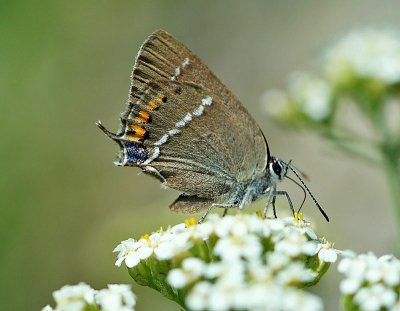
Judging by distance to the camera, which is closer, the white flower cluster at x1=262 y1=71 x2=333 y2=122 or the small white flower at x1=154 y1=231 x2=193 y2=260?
the small white flower at x1=154 y1=231 x2=193 y2=260

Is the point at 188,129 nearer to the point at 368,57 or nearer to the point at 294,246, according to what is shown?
the point at 294,246

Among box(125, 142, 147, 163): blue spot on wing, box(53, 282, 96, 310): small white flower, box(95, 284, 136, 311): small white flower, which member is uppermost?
box(125, 142, 147, 163): blue spot on wing

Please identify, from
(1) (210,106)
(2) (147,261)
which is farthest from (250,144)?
(2) (147,261)

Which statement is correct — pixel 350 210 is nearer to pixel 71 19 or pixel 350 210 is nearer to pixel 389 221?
pixel 389 221

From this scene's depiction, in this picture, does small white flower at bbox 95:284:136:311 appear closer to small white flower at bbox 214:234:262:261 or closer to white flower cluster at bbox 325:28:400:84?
small white flower at bbox 214:234:262:261

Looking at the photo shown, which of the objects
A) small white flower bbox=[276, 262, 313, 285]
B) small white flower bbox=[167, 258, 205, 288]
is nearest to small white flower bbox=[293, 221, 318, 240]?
small white flower bbox=[276, 262, 313, 285]

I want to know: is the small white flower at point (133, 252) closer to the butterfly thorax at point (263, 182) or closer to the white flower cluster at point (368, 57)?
the butterfly thorax at point (263, 182)
